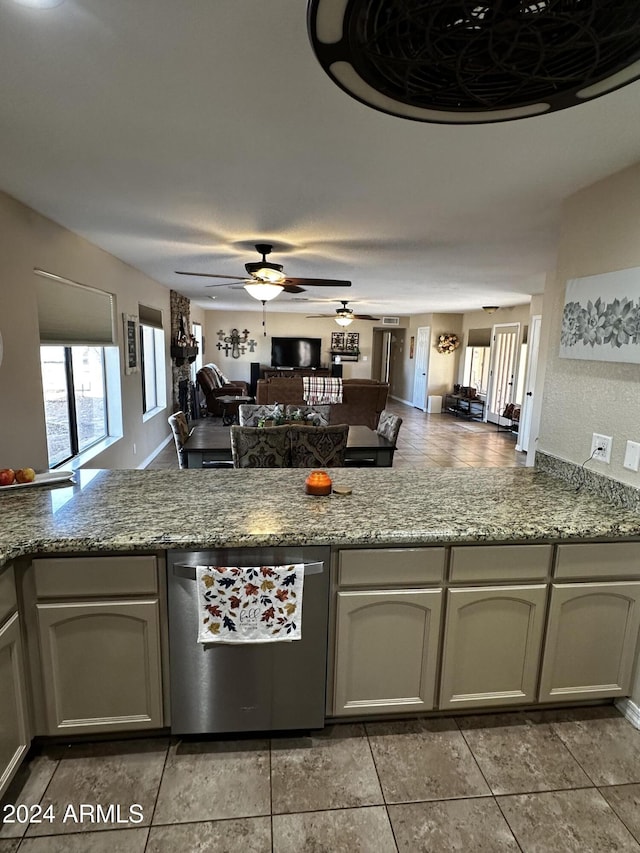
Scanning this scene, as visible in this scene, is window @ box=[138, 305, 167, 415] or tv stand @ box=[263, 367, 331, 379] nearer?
window @ box=[138, 305, 167, 415]

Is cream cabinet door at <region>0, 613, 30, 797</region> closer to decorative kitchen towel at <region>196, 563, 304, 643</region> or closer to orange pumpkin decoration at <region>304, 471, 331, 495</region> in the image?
decorative kitchen towel at <region>196, 563, 304, 643</region>

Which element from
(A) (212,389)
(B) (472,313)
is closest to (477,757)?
(A) (212,389)

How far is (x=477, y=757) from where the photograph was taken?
5.86ft

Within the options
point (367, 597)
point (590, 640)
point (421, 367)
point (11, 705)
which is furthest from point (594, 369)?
point (421, 367)

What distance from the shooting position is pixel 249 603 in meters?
1.68

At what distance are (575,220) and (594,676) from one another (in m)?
2.12

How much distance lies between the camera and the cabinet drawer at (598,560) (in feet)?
5.99

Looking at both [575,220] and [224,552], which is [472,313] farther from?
[224,552]

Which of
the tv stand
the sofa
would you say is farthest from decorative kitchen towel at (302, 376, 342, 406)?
the tv stand

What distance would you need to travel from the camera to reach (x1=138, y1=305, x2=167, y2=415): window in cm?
588

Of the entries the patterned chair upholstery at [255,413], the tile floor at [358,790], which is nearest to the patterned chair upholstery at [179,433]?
the patterned chair upholstery at [255,413]

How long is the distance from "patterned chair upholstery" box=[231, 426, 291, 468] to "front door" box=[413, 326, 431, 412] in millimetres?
7825

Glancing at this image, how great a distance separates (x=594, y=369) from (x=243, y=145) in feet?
6.03

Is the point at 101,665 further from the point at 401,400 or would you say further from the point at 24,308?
the point at 401,400
